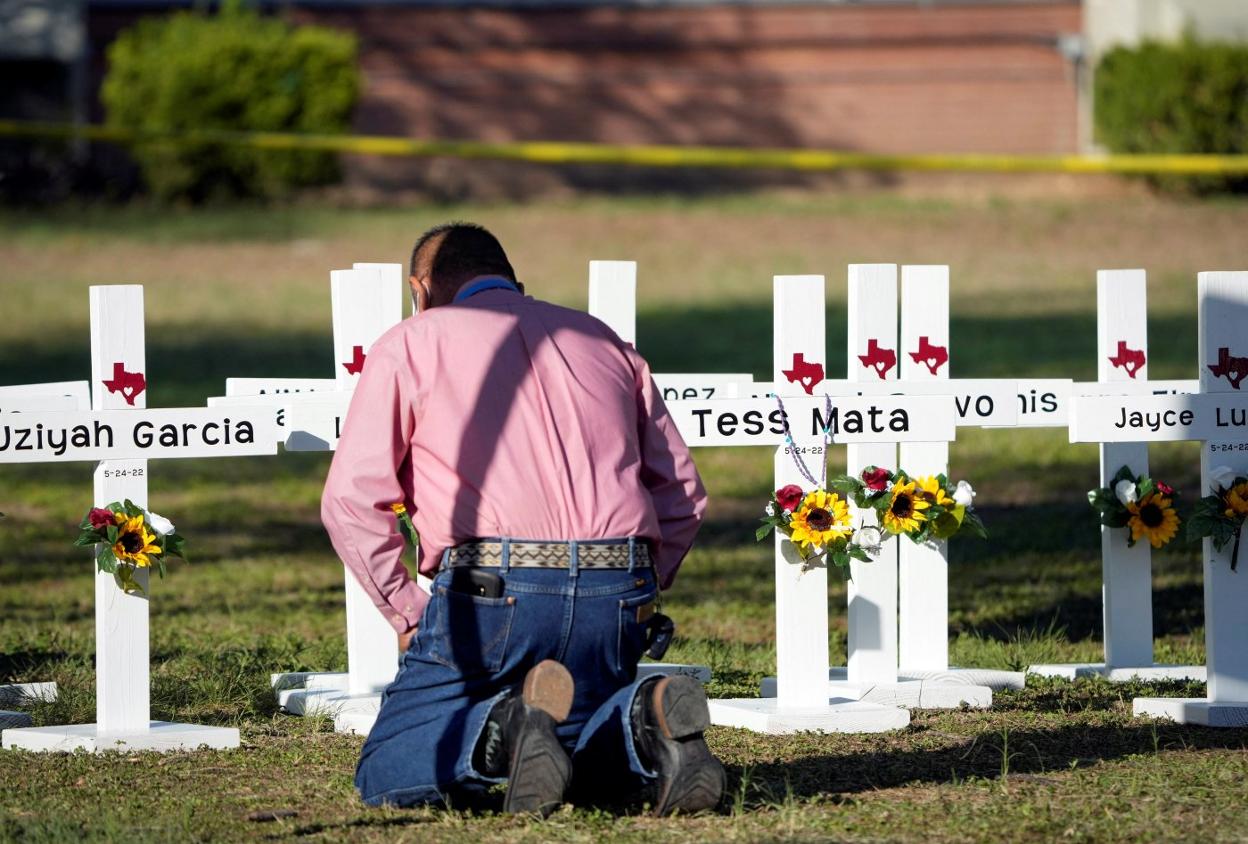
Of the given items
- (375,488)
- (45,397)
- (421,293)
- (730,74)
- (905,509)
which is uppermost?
(730,74)

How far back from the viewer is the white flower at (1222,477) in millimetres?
5641

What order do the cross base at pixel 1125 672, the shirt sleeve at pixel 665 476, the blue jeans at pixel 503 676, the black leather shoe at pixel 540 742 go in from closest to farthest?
the black leather shoe at pixel 540 742 < the blue jeans at pixel 503 676 < the shirt sleeve at pixel 665 476 < the cross base at pixel 1125 672

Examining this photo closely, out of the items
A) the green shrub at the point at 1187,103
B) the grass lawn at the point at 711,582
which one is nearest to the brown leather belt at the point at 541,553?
the grass lawn at the point at 711,582

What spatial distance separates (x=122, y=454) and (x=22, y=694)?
43.0 inches

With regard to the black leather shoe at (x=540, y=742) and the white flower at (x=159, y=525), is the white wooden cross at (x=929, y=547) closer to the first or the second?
the black leather shoe at (x=540, y=742)

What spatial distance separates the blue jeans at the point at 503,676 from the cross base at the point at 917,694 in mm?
1416

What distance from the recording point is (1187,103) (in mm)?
24188

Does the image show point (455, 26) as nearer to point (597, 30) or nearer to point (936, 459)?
point (597, 30)

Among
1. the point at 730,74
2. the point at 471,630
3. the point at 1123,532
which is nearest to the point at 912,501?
the point at 1123,532

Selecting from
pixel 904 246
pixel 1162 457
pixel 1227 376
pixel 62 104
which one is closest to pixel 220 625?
pixel 1227 376

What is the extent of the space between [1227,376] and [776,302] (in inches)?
55.8

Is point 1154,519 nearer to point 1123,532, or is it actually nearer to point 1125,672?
point 1123,532

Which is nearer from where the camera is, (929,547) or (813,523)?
(813,523)

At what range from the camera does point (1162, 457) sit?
11234 millimetres
